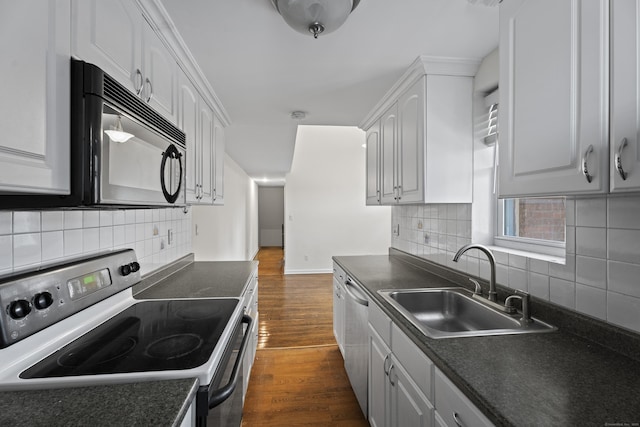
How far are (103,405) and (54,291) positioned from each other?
1.67 ft

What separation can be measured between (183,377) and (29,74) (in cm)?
81

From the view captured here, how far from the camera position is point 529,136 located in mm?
1028

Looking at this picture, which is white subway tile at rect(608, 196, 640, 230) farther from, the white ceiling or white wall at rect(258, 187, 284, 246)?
white wall at rect(258, 187, 284, 246)

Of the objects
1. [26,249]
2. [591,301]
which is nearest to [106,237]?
[26,249]

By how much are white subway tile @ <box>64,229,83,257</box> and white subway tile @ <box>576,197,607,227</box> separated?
198 centimetres

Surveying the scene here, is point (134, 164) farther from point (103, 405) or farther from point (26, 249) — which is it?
point (103, 405)

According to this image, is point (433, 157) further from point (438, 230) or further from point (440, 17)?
point (440, 17)

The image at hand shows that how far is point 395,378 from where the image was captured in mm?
1330

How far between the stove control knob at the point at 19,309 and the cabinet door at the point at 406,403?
50.6 inches

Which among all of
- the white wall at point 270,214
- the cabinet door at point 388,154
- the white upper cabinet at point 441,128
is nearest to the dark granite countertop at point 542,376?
the white upper cabinet at point 441,128

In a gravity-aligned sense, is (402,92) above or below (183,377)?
above

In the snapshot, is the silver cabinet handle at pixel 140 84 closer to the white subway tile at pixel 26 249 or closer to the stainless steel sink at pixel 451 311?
the white subway tile at pixel 26 249

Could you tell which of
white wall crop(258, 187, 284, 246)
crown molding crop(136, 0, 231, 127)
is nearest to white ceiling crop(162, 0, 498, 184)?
crown molding crop(136, 0, 231, 127)

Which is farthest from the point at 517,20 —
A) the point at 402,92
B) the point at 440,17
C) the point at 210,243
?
the point at 210,243
